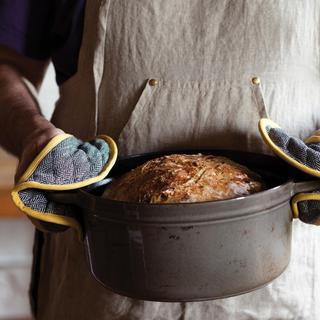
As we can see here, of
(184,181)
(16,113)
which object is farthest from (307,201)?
(16,113)

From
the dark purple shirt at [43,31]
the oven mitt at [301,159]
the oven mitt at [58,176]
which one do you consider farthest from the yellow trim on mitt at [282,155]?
the dark purple shirt at [43,31]

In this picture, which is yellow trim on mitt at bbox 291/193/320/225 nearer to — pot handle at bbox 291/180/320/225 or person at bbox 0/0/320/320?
pot handle at bbox 291/180/320/225

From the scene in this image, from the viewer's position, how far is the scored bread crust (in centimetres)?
53

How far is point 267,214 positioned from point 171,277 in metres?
0.10

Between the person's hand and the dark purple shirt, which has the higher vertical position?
the dark purple shirt

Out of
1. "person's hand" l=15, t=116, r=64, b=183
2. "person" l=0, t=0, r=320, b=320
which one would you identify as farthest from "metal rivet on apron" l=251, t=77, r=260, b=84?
"person's hand" l=15, t=116, r=64, b=183

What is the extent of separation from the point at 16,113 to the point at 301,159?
0.40 meters

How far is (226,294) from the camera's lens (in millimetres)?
509

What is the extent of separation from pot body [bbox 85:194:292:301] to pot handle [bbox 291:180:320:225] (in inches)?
0.6

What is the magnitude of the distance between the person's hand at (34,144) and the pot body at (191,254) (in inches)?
4.4

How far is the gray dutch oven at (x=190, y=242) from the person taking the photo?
18.6 inches

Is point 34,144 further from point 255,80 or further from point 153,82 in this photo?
point 255,80

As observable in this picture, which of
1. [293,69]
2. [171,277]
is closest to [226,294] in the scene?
[171,277]

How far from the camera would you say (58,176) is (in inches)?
21.1
